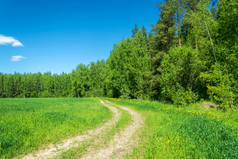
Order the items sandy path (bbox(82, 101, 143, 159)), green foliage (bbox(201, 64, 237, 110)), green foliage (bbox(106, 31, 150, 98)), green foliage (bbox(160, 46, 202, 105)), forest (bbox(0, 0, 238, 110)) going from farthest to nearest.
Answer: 1. green foliage (bbox(106, 31, 150, 98))
2. green foliage (bbox(160, 46, 202, 105))
3. forest (bbox(0, 0, 238, 110))
4. green foliage (bbox(201, 64, 237, 110))
5. sandy path (bbox(82, 101, 143, 159))

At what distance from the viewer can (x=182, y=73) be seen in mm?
17875

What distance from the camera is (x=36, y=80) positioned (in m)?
90.1

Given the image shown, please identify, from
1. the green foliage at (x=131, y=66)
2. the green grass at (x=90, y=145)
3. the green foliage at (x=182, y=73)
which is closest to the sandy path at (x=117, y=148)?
the green grass at (x=90, y=145)

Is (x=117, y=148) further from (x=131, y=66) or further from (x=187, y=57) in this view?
(x=131, y=66)

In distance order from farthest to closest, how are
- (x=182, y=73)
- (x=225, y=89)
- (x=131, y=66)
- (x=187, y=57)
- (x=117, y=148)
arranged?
(x=131, y=66), (x=182, y=73), (x=187, y=57), (x=225, y=89), (x=117, y=148)

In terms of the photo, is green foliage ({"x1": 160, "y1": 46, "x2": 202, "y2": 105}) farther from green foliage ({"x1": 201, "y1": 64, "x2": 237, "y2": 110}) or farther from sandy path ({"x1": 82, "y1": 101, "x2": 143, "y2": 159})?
sandy path ({"x1": 82, "y1": 101, "x2": 143, "y2": 159})

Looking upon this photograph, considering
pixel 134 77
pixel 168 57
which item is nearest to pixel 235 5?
pixel 168 57

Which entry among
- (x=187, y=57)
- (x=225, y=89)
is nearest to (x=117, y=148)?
(x=225, y=89)

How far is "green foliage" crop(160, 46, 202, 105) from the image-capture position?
16984mm

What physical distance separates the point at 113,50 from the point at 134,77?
39.6 feet

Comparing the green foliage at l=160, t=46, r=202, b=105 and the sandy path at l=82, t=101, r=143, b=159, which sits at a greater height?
the green foliage at l=160, t=46, r=202, b=105

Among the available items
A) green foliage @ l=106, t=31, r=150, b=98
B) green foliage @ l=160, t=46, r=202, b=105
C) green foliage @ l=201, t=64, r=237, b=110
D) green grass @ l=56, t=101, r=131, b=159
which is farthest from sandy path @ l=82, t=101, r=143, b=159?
green foliage @ l=106, t=31, r=150, b=98

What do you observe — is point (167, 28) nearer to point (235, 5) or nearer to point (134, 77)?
point (235, 5)

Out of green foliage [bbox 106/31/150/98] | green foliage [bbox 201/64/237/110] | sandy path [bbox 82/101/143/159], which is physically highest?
green foliage [bbox 106/31/150/98]
